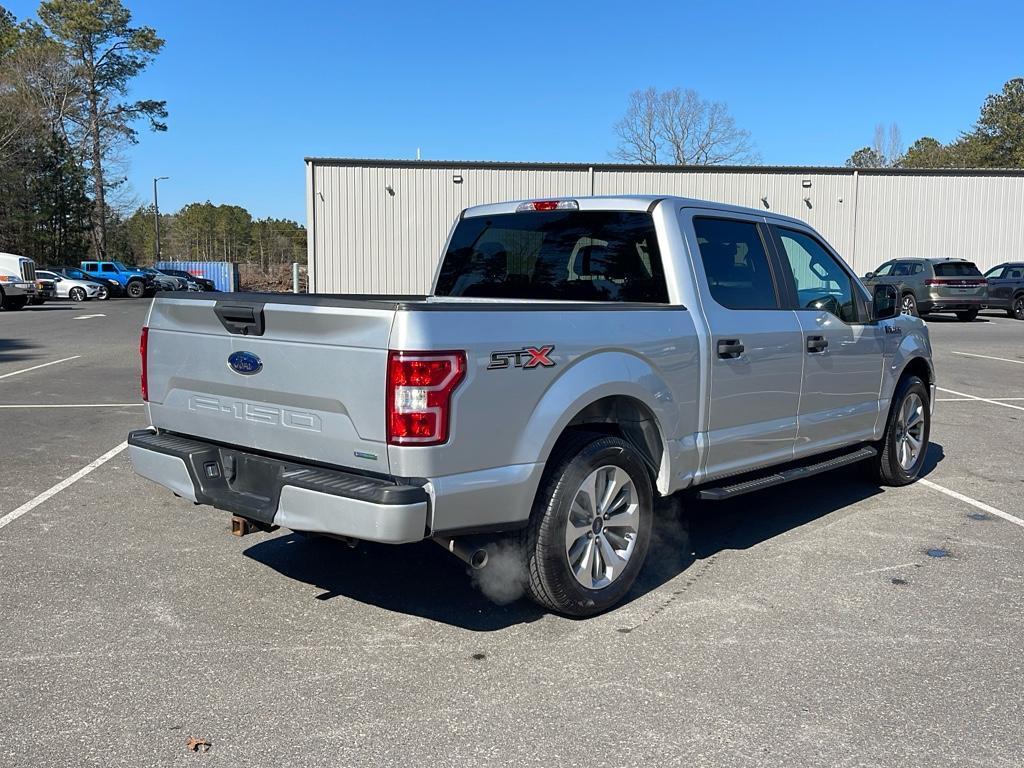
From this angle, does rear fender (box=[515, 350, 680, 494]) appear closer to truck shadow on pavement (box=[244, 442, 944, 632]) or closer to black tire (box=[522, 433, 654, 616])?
black tire (box=[522, 433, 654, 616])

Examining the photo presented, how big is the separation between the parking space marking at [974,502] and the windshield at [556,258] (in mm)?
3066

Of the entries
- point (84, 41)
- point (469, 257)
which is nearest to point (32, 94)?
point (84, 41)

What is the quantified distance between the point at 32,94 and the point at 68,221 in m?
7.91

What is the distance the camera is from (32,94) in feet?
176

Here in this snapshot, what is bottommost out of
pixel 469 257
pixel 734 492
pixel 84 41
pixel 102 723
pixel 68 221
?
pixel 102 723

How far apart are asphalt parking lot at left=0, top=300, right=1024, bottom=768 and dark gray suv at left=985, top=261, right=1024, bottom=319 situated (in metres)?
24.4

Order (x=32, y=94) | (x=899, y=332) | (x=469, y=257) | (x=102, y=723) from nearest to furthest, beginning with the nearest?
(x=102, y=723) → (x=469, y=257) → (x=899, y=332) → (x=32, y=94)

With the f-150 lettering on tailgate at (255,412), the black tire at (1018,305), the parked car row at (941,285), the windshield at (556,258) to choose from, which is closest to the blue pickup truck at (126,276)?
the parked car row at (941,285)

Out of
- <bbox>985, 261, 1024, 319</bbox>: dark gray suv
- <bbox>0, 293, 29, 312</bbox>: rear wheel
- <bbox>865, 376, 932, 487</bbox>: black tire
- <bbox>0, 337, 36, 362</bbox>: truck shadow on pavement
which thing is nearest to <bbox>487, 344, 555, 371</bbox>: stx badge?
<bbox>865, 376, 932, 487</bbox>: black tire

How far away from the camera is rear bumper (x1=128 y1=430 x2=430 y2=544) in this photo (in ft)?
11.2

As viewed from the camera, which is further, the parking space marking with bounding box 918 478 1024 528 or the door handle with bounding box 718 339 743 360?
the parking space marking with bounding box 918 478 1024 528

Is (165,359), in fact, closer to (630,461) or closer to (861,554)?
(630,461)

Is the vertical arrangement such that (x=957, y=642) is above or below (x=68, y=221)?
below

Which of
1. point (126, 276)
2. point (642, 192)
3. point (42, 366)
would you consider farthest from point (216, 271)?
point (42, 366)
